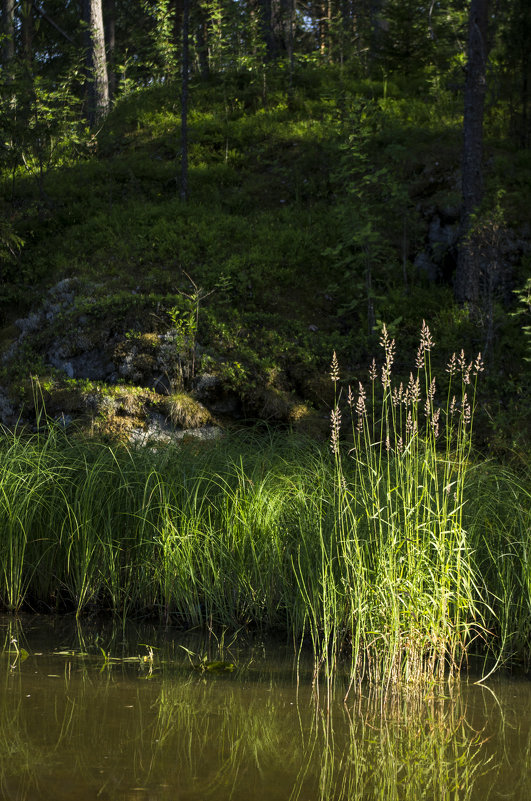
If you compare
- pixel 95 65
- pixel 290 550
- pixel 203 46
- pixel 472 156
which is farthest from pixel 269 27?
pixel 290 550

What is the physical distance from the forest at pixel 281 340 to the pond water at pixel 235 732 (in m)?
0.30

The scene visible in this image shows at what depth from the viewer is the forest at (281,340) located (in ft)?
14.6

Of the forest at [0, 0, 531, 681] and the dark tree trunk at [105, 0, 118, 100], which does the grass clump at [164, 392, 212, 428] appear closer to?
the forest at [0, 0, 531, 681]

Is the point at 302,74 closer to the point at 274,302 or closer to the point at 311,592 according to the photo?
the point at 274,302

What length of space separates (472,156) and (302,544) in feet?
28.4

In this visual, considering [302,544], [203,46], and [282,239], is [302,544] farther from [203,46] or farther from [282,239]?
[203,46]

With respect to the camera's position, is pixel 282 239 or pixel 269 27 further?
pixel 269 27

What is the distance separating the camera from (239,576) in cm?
495

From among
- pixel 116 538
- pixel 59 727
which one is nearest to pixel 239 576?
pixel 116 538

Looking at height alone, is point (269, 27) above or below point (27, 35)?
below

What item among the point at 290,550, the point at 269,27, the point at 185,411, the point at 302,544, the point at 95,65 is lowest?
the point at 290,550

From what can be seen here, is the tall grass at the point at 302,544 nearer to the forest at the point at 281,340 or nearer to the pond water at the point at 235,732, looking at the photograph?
the forest at the point at 281,340

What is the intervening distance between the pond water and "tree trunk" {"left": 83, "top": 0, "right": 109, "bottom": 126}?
A: 50.8ft

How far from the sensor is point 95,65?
17797 millimetres
